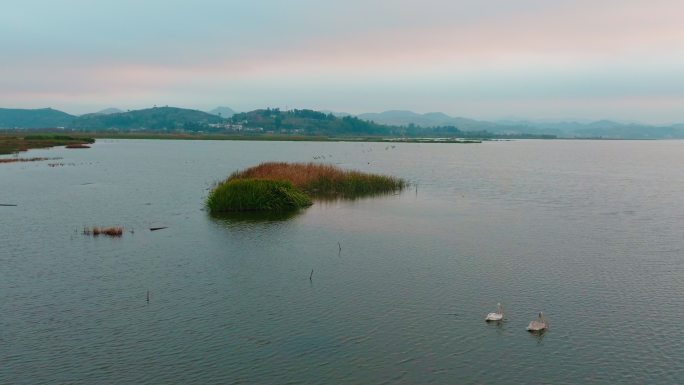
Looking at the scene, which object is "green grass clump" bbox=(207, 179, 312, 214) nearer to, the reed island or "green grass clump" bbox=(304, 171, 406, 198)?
the reed island

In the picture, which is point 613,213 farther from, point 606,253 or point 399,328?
point 399,328

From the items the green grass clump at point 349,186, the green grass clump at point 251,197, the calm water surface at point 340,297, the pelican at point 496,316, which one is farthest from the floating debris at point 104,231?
the pelican at point 496,316

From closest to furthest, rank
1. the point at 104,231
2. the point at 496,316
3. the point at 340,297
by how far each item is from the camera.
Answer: the point at 496,316 < the point at 340,297 < the point at 104,231

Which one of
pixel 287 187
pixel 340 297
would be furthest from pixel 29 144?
pixel 340 297

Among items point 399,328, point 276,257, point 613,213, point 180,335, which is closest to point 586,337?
point 399,328

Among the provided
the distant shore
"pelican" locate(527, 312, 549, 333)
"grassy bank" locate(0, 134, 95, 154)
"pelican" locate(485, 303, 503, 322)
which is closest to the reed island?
"pelican" locate(485, 303, 503, 322)

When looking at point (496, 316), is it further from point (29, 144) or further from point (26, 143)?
point (26, 143)
